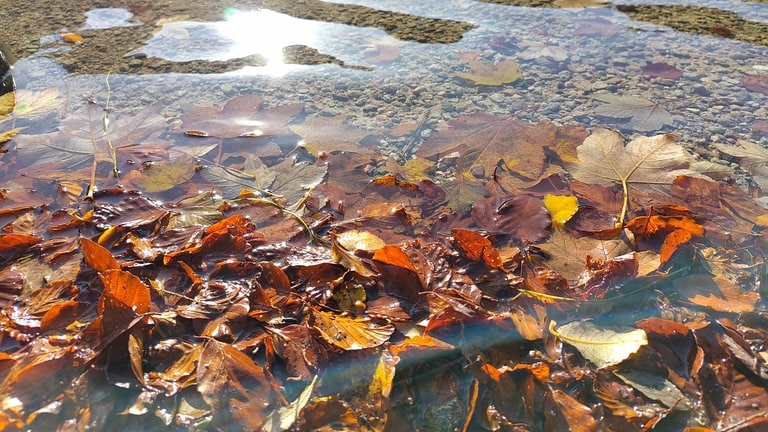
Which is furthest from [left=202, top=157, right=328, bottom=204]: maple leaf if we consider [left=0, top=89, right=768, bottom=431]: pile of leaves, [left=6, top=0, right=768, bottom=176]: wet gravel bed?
[left=6, top=0, right=768, bottom=176]: wet gravel bed

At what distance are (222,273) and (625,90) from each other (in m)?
1.63

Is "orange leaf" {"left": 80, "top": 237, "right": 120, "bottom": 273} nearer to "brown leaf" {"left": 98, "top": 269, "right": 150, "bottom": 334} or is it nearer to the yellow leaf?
"brown leaf" {"left": 98, "top": 269, "right": 150, "bottom": 334}

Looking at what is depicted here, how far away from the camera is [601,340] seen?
3.53 feet

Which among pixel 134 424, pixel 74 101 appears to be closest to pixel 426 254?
pixel 134 424

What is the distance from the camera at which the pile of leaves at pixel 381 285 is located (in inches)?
39.1

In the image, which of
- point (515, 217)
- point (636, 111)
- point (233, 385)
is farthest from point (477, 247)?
point (636, 111)

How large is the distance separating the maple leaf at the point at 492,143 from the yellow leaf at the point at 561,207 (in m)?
0.13

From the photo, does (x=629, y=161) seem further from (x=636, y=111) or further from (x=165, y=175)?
(x=165, y=175)

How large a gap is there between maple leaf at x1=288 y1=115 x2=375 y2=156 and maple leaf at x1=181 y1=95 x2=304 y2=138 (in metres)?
0.07

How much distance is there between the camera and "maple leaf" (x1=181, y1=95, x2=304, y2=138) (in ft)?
5.97

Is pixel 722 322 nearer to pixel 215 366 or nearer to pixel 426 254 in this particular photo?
pixel 426 254

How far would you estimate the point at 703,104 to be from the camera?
1.90m

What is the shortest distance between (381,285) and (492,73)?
1.24 metres

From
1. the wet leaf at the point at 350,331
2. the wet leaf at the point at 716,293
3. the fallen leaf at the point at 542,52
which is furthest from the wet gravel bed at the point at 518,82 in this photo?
the wet leaf at the point at 350,331
